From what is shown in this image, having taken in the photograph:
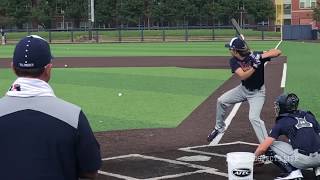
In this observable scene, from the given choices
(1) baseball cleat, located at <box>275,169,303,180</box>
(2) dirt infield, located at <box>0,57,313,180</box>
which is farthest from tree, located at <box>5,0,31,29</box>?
(1) baseball cleat, located at <box>275,169,303,180</box>

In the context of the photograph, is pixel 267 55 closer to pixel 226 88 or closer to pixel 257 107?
pixel 257 107

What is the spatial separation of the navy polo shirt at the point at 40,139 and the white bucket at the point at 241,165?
303 cm

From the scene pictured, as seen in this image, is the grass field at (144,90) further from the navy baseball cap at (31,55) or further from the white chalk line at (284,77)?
the navy baseball cap at (31,55)

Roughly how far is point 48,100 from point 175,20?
272ft

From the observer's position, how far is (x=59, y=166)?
3.00m

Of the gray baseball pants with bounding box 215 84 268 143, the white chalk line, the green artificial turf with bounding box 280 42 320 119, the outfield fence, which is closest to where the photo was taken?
the gray baseball pants with bounding box 215 84 268 143

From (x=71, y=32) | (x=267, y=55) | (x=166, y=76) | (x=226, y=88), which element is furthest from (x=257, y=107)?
(x=71, y=32)

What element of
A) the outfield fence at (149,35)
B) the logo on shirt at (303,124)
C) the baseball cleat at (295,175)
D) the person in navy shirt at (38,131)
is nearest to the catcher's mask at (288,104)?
the logo on shirt at (303,124)

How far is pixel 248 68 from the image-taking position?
7.96 meters

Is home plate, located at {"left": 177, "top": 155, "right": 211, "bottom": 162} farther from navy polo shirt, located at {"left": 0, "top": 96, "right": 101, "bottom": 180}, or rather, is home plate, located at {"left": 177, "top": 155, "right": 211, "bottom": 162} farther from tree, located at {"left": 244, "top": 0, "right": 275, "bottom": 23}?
tree, located at {"left": 244, "top": 0, "right": 275, "bottom": 23}

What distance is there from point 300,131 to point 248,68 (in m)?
1.77

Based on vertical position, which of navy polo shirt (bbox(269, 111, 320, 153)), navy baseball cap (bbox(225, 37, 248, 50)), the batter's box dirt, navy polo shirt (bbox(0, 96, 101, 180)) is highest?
navy baseball cap (bbox(225, 37, 248, 50))

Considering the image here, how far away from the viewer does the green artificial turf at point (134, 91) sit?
1209 cm

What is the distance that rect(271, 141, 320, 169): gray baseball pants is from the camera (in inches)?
251
